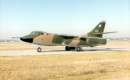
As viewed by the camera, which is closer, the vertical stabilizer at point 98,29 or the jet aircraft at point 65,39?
the jet aircraft at point 65,39

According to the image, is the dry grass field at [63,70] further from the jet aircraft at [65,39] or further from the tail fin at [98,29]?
the tail fin at [98,29]

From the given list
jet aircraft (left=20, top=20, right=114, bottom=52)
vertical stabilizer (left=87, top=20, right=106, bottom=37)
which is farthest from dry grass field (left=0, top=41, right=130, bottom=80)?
vertical stabilizer (left=87, top=20, right=106, bottom=37)

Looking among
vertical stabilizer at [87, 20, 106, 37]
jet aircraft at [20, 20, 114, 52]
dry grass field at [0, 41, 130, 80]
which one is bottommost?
dry grass field at [0, 41, 130, 80]

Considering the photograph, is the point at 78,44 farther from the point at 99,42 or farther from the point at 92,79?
the point at 92,79

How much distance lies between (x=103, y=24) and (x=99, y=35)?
2.67 m

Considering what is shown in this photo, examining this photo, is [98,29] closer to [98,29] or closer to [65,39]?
[98,29]

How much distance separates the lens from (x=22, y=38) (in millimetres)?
23828

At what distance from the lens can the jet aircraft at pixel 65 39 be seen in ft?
80.6

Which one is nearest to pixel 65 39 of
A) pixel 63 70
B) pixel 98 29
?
pixel 98 29

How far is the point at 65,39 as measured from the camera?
26.7 m

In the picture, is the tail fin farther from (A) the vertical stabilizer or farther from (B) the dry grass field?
(B) the dry grass field

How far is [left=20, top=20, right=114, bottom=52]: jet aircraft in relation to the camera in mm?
24562

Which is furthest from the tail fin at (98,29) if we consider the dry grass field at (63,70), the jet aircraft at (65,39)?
the dry grass field at (63,70)

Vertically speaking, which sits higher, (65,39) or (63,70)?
(65,39)
